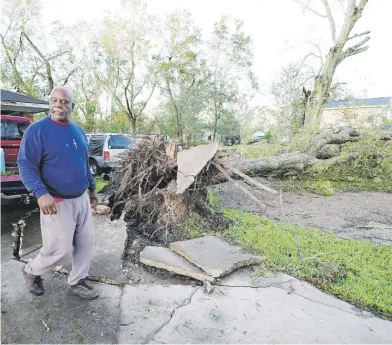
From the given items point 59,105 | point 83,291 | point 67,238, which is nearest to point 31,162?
point 59,105

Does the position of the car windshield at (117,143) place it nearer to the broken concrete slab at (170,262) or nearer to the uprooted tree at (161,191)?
the uprooted tree at (161,191)

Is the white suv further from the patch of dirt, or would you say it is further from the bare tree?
the bare tree

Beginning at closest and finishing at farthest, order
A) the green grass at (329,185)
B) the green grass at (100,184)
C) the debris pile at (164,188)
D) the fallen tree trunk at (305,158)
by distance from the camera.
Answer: the debris pile at (164,188) → the fallen tree trunk at (305,158) → the green grass at (329,185) → the green grass at (100,184)

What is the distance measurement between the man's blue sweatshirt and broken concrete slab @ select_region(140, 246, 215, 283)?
3.95ft

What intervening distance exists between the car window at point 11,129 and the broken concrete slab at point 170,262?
467cm

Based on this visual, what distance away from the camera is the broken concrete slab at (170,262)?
2926mm

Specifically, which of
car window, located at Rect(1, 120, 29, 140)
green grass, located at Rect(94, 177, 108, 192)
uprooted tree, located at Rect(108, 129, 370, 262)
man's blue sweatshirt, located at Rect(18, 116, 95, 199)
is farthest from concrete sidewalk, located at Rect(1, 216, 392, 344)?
green grass, located at Rect(94, 177, 108, 192)

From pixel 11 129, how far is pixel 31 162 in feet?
15.9

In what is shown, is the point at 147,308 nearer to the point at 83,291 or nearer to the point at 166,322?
the point at 166,322

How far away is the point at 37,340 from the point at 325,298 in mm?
2532

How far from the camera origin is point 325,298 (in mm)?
2686

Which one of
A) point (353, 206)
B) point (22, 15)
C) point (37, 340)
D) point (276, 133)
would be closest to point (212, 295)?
point (37, 340)

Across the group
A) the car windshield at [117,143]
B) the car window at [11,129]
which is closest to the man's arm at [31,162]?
the car window at [11,129]

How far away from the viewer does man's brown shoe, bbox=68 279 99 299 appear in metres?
2.48
